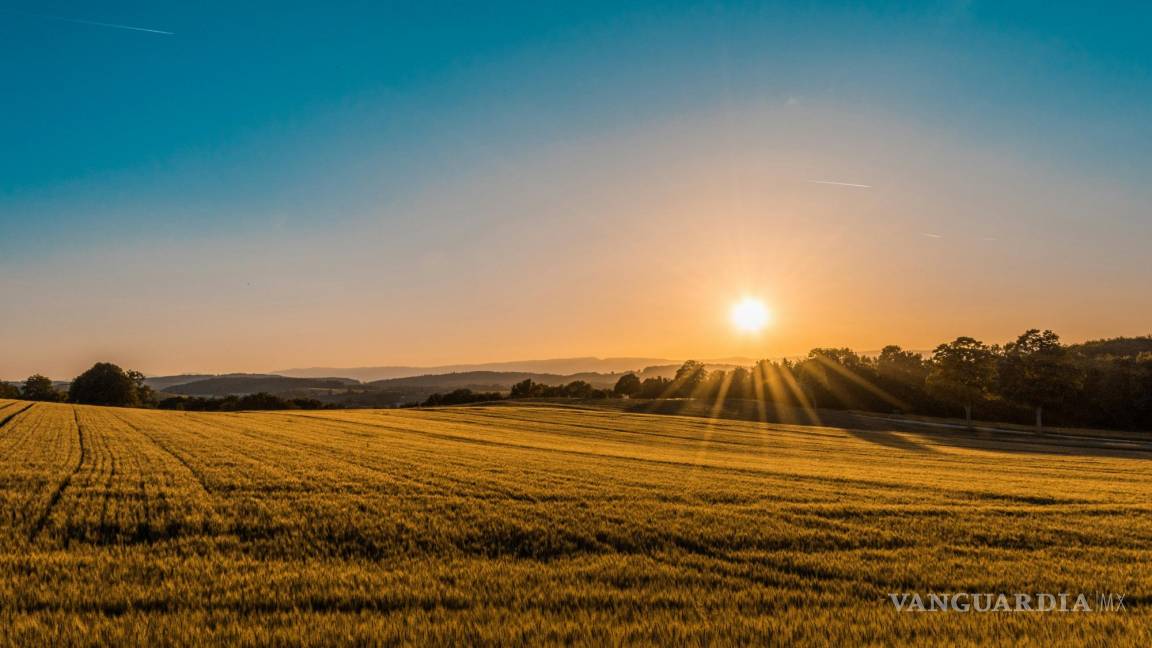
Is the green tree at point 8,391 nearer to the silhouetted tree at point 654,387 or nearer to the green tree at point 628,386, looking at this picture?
the green tree at point 628,386

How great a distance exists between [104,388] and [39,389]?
17652 mm

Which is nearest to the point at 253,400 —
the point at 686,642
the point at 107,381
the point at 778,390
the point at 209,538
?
the point at 107,381

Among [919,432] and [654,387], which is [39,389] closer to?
[654,387]

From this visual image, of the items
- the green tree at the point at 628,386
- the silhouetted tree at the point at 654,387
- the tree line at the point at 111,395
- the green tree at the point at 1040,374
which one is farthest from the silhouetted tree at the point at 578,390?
the green tree at the point at 1040,374

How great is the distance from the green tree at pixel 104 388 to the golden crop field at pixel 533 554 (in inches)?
4449

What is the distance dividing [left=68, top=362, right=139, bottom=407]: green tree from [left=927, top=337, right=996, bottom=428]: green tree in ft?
451

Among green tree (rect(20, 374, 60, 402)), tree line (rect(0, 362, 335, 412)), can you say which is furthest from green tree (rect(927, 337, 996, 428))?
green tree (rect(20, 374, 60, 402))

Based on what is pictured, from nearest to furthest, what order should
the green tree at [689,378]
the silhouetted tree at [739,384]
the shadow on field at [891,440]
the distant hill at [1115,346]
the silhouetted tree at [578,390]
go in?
the shadow on field at [891,440]
the silhouetted tree at [739,384]
the green tree at [689,378]
the silhouetted tree at [578,390]
the distant hill at [1115,346]

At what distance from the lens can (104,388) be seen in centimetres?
10919

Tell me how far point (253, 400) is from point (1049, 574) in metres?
122

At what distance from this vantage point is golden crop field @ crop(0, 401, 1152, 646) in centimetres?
629

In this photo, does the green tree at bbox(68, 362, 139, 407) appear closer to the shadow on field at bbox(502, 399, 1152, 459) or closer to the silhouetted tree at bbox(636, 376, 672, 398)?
the shadow on field at bbox(502, 399, 1152, 459)

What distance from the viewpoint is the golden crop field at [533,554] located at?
6.29 meters

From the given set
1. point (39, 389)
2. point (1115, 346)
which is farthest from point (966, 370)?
point (39, 389)
